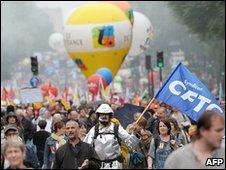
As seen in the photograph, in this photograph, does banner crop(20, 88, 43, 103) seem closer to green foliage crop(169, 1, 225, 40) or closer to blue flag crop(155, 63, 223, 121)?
blue flag crop(155, 63, 223, 121)

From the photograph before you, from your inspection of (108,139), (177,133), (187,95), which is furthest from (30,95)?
(108,139)

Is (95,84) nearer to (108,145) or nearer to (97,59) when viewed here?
(97,59)

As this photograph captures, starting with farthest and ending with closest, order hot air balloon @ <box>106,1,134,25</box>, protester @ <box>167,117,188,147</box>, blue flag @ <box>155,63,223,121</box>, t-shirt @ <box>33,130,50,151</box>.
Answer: hot air balloon @ <box>106,1,134,25</box> → t-shirt @ <box>33,130,50,151</box> → blue flag @ <box>155,63,223,121</box> → protester @ <box>167,117,188,147</box>

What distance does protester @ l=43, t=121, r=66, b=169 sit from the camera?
41.0 ft

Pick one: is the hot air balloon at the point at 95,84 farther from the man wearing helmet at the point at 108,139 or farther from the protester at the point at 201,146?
the protester at the point at 201,146

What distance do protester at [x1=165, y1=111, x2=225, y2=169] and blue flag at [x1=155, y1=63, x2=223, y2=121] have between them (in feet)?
17.0

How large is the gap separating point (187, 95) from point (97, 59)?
97.1 feet

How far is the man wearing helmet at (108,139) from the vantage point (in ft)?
39.5

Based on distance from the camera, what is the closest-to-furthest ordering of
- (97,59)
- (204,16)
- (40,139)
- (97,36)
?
(40,139)
(97,36)
(97,59)
(204,16)

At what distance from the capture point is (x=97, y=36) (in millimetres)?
42312

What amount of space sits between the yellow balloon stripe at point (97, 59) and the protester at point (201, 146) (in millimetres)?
34866

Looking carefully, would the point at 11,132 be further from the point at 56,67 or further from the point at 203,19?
the point at 56,67

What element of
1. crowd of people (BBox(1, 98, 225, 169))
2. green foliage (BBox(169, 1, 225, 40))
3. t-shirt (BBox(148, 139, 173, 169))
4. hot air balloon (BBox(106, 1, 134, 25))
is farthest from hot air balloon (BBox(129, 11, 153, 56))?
t-shirt (BBox(148, 139, 173, 169))

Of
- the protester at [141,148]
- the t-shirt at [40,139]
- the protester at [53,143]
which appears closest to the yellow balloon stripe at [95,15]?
the t-shirt at [40,139]
